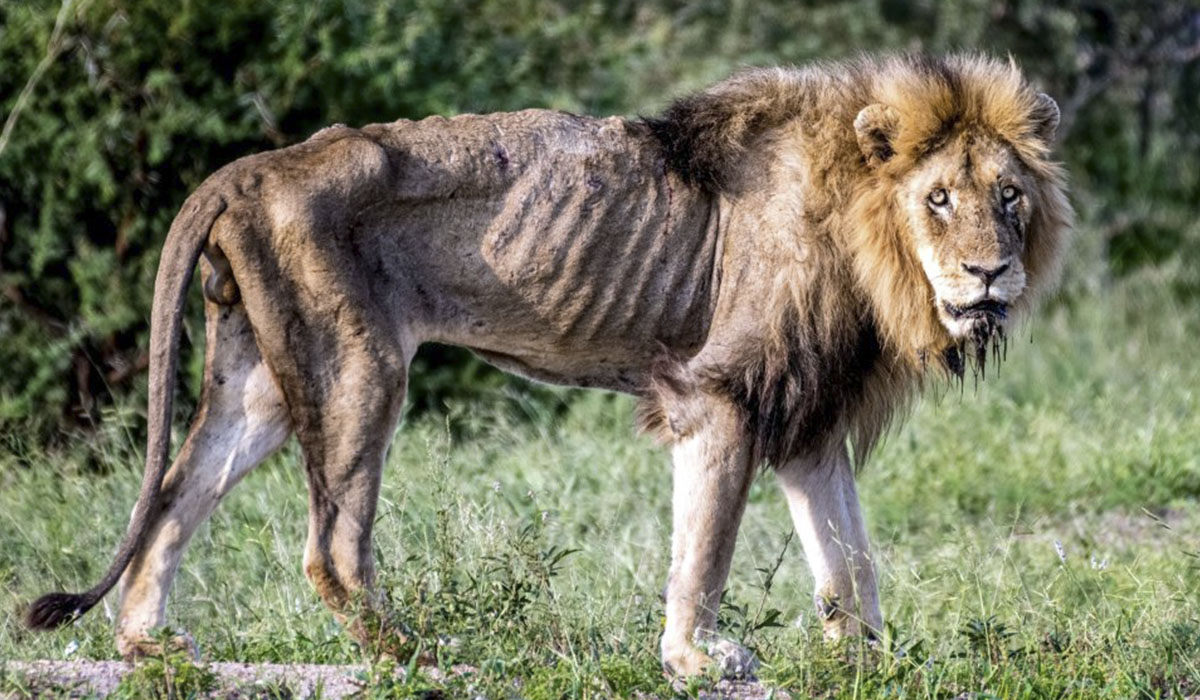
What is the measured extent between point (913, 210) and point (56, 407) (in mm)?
3864

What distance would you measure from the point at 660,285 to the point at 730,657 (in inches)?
37.0

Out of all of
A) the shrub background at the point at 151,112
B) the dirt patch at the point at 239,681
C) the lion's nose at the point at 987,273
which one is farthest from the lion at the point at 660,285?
the shrub background at the point at 151,112

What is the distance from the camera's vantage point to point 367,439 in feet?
13.7

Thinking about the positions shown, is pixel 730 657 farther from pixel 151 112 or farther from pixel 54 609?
pixel 151 112

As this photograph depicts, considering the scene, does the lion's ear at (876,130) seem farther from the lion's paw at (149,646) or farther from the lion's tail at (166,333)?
the lion's paw at (149,646)

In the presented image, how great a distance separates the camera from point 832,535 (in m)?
4.62

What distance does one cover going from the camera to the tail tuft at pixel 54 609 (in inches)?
155

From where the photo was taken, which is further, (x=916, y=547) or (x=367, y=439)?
(x=916, y=547)

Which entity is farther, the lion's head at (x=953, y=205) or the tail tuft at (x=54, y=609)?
the lion's head at (x=953, y=205)

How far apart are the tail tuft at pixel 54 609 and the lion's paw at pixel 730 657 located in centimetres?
137

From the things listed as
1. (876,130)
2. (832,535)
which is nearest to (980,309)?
(876,130)

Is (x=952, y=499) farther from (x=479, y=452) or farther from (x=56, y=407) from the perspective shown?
(x=56, y=407)

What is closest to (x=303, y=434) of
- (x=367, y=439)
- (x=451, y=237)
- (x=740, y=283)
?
(x=367, y=439)

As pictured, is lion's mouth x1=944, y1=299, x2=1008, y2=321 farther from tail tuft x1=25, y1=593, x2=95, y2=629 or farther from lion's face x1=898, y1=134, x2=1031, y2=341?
tail tuft x1=25, y1=593, x2=95, y2=629
